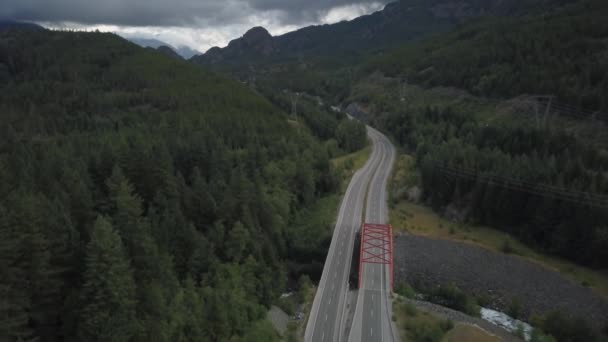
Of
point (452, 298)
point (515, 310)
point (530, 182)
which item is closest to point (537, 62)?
point (530, 182)

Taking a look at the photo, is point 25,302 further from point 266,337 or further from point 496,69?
point 496,69

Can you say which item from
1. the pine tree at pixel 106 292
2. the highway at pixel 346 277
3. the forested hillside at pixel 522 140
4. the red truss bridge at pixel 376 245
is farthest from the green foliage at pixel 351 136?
the pine tree at pixel 106 292

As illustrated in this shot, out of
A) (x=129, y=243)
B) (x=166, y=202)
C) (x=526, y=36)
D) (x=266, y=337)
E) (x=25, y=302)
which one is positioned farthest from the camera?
(x=526, y=36)

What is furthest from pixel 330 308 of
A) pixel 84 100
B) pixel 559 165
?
pixel 84 100

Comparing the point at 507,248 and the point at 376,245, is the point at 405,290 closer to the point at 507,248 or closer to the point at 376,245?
the point at 376,245

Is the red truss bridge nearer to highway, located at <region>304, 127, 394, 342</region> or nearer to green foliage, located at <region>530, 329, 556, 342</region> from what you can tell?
highway, located at <region>304, 127, 394, 342</region>

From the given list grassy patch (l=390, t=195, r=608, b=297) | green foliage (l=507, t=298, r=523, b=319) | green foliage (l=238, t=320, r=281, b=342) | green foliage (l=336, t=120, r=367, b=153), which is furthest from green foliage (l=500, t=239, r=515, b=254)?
green foliage (l=336, t=120, r=367, b=153)

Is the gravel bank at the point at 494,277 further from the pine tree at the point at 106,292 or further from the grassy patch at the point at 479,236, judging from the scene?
the pine tree at the point at 106,292
